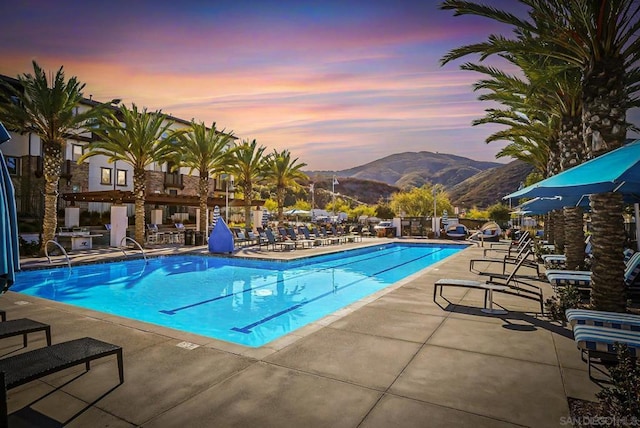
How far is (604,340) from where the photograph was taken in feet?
11.5

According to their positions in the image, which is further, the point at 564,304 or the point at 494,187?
the point at 494,187

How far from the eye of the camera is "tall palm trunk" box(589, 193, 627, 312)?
17.6 feet

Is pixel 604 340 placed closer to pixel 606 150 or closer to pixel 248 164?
pixel 606 150

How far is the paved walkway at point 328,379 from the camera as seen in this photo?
2.93 meters

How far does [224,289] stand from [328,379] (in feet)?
25.6

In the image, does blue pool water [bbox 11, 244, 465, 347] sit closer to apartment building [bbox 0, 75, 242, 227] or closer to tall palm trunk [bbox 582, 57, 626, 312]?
tall palm trunk [bbox 582, 57, 626, 312]

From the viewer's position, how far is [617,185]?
197 inches

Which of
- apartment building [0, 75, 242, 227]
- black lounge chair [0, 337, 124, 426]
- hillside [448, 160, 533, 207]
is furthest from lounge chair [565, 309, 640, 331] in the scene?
hillside [448, 160, 533, 207]

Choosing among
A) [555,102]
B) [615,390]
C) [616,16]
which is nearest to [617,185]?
[616,16]

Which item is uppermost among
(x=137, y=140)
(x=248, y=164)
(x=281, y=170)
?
(x=137, y=140)

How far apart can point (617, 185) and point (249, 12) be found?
1049 centimetres

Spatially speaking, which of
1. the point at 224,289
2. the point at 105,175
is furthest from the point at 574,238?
the point at 105,175

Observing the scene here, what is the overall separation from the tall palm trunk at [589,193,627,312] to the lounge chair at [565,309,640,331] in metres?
1.31

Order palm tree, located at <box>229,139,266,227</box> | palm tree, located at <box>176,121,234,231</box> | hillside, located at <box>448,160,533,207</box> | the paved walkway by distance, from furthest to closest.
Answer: hillside, located at <box>448,160,533,207</box> < palm tree, located at <box>229,139,266,227</box> < palm tree, located at <box>176,121,234,231</box> < the paved walkway
